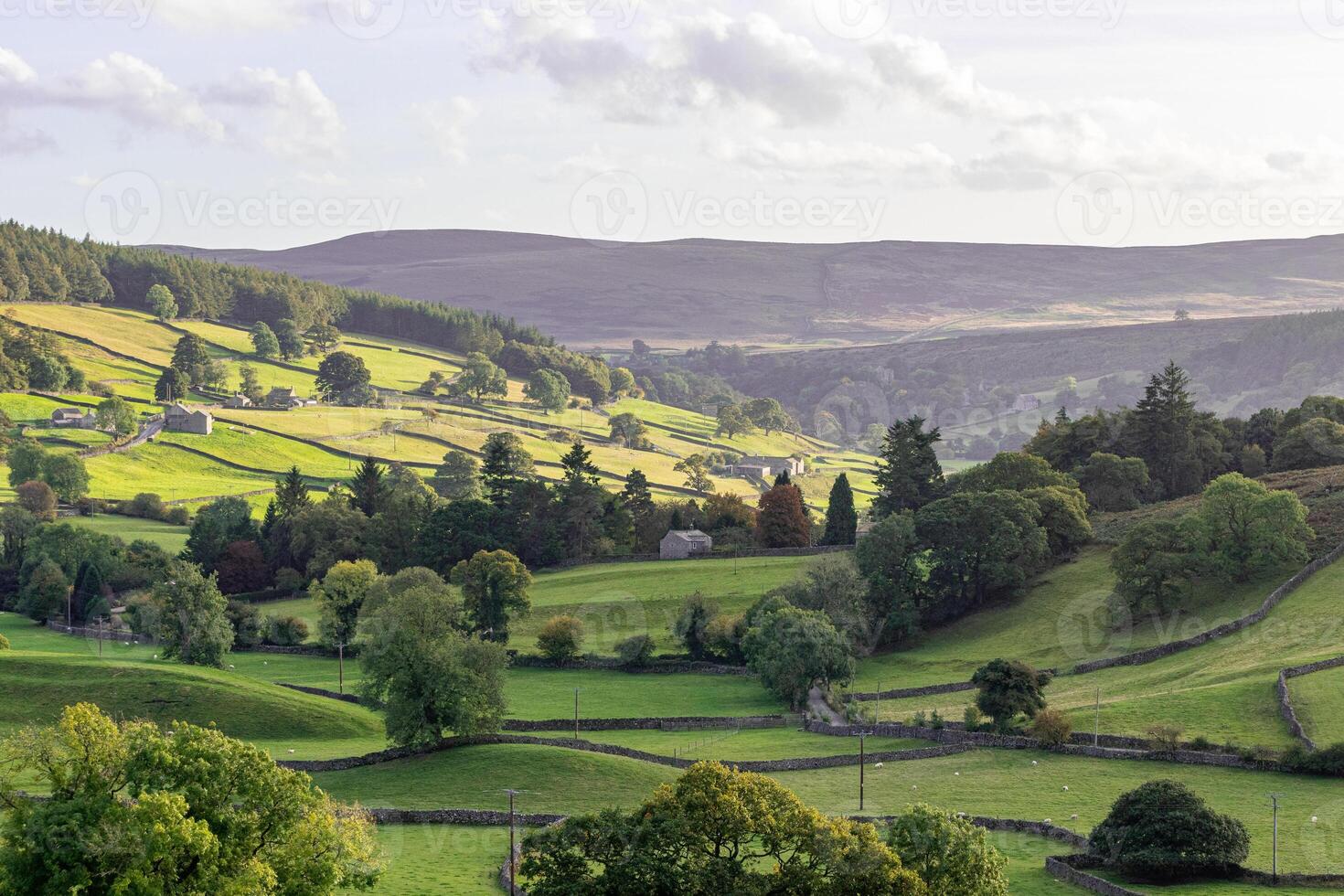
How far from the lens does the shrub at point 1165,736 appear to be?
66.7m

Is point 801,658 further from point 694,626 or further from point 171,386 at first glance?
point 171,386

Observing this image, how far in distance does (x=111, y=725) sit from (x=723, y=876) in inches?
717

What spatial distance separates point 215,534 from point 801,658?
61.5m

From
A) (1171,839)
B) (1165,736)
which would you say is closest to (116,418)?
(1165,736)

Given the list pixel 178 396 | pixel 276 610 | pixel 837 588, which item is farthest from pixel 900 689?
pixel 178 396

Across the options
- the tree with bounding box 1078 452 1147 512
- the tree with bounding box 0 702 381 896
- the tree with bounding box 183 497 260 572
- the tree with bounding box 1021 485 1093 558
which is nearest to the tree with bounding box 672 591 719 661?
the tree with bounding box 1021 485 1093 558

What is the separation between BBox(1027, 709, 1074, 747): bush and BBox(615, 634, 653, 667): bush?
31555mm

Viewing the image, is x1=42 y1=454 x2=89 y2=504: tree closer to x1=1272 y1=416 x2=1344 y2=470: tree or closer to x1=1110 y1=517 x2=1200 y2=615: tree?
x1=1110 y1=517 x2=1200 y2=615: tree

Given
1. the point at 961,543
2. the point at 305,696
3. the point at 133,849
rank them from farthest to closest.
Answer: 1. the point at 961,543
2. the point at 305,696
3. the point at 133,849

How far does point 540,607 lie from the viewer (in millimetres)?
107750

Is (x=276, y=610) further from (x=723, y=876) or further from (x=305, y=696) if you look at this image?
(x=723, y=876)

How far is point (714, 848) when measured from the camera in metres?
45.8

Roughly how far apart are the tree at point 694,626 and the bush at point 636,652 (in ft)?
10.8

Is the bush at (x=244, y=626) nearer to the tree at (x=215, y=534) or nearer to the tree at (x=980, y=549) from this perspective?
the tree at (x=215, y=534)
